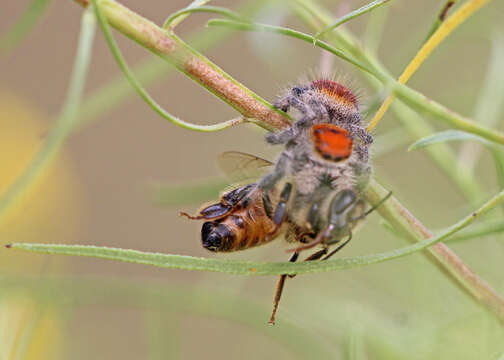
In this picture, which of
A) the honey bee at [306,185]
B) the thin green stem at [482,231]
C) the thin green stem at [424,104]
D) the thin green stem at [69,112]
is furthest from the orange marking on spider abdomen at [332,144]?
the thin green stem at [69,112]

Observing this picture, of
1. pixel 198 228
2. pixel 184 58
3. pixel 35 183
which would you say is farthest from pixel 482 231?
pixel 35 183

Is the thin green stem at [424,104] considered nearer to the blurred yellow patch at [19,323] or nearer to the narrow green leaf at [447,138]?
the narrow green leaf at [447,138]

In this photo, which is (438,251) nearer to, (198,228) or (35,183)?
(198,228)

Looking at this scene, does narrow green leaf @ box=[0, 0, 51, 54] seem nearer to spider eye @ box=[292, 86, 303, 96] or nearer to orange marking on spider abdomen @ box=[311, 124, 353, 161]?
spider eye @ box=[292, 86, 303, 96]

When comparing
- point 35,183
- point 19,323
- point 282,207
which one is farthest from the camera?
point 35,183

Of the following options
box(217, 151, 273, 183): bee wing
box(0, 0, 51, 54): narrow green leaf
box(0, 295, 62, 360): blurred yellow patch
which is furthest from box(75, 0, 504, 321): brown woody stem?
box(0, 295, 62, 360): blurred yellow patch

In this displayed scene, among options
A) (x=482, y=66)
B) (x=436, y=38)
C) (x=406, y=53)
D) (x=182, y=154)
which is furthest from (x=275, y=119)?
(x=182, y=154)
